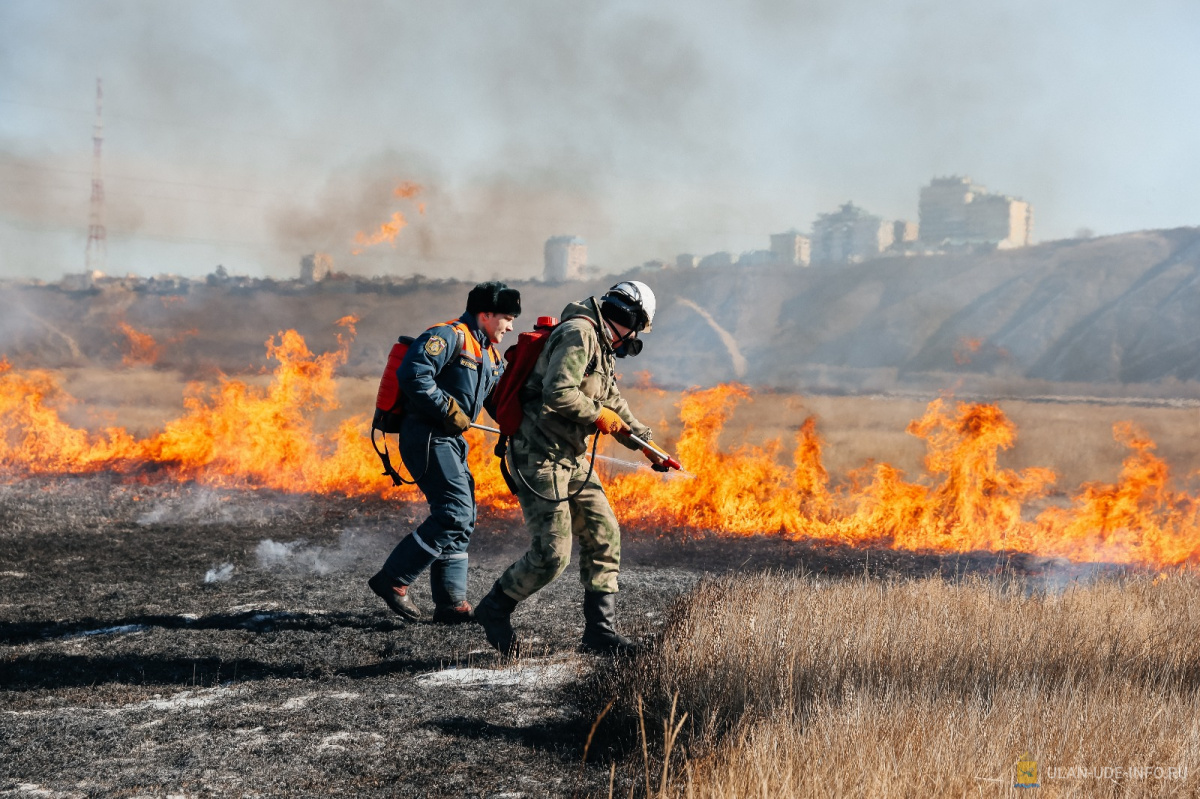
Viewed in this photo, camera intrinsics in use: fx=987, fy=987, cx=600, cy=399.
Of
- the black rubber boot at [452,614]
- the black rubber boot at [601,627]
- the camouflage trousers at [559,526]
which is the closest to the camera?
the camouflage trousers at [559,526]

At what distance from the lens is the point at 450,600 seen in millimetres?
6020

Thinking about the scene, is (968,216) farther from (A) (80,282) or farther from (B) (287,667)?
(B) (287,667)

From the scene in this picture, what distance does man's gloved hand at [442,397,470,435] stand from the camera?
19.3 ft

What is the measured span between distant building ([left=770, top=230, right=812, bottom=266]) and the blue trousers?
108 meters

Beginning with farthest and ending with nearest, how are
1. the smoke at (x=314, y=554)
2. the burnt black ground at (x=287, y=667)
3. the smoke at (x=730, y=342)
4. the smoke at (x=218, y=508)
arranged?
the smoke at (x=730, y=342), the smoke at (x=218, y=508), the smoke at (x=314, y=554), the burnt black ground at (x=287, y=667)

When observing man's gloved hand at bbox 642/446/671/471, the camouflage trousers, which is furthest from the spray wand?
the camouflage trousers

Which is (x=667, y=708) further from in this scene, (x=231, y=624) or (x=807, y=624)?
(x=231, y=624)

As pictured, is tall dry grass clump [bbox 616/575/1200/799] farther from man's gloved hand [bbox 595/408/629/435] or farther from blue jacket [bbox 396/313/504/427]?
blue jacket [bbox 396/313/504/427]

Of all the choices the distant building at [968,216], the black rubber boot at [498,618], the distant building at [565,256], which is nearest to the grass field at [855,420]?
the black rubber boot at [498,618]

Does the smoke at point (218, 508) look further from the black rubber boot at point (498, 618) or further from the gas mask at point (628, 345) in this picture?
the gas mask at point (628, 345)

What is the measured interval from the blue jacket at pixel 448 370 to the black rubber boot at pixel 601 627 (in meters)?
1.38

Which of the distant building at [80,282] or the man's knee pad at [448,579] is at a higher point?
the distant building at [80,282]

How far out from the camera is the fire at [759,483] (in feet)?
33.6

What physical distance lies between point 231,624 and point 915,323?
61.5 metres
